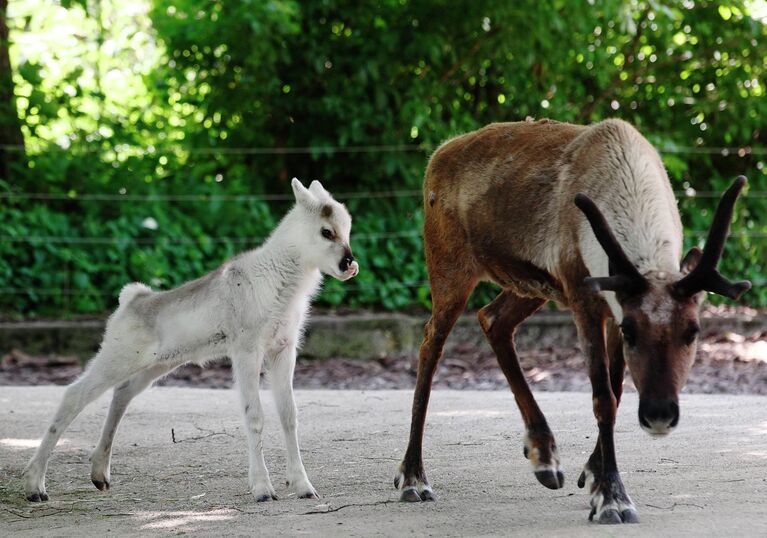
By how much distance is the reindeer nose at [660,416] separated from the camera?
14.2 feet

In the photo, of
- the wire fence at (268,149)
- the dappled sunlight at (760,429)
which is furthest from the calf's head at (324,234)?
the wire fence at (268,149)

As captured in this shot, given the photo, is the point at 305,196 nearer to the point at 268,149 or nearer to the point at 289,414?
the point at 289,414

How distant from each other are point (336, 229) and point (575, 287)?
1.42 m

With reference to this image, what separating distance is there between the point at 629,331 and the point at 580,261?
0.58m

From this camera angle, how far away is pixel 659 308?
4500 mm

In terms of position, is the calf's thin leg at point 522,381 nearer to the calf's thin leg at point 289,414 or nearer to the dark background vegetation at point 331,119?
the calf's thin leg at point 289,414

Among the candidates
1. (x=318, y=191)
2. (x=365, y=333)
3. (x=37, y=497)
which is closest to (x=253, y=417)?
(x=37, y=497)

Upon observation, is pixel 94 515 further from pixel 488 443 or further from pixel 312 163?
pixel 312 163

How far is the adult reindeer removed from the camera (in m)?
4.50

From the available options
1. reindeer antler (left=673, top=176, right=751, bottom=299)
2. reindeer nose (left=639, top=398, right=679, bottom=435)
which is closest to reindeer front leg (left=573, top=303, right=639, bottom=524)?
reindeer nose (left=639, top=398, right=679, bottom=435)

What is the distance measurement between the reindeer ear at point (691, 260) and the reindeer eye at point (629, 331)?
0.39 meters

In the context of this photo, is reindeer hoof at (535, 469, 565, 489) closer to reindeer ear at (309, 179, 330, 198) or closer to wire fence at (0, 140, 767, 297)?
reindeer ear at (309, 179, 330, 198)

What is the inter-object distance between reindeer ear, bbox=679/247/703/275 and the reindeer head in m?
0.14

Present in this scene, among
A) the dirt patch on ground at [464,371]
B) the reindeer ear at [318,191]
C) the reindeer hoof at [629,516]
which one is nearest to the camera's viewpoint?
the reindeer hoof at [629,516]
